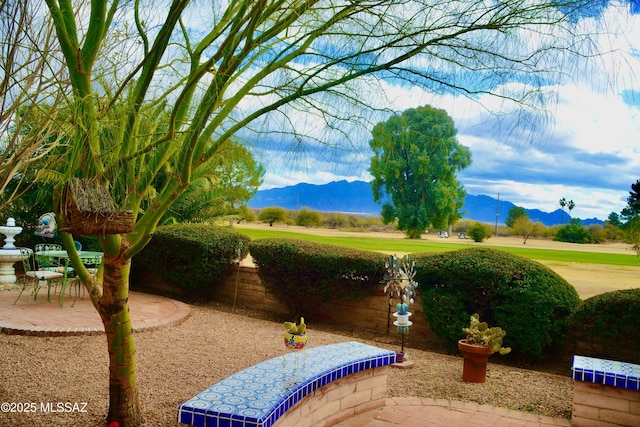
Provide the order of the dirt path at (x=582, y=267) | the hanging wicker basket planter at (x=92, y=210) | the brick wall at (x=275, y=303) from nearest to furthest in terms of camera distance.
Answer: the hanging wicker basket planter at (x=92, y=210) → the brick wall at (x=275, y=303) → the dirt path at (x=582, y=267)

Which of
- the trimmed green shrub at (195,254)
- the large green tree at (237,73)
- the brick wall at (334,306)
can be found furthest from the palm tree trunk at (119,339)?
the trimmed green shrub at (195,254)

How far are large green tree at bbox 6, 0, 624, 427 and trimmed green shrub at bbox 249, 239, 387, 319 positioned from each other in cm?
393

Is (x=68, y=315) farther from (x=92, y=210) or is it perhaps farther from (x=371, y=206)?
(x=92, y=210)

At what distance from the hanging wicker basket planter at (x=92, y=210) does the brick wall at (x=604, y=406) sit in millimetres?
3749

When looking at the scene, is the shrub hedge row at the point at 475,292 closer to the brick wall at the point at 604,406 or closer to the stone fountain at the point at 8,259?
the brick wall at the point at 604,406

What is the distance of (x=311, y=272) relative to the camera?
7.68 m

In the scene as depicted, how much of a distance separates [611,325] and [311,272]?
3.85 metres

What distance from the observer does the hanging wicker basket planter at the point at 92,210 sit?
9.82 feet

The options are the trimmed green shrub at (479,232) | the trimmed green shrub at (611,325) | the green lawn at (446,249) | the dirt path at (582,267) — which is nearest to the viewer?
the trimmed green shrub at (611,325)

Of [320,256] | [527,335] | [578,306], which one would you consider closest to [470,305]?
[527,335]

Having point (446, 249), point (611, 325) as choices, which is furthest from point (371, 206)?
point (446, 249)

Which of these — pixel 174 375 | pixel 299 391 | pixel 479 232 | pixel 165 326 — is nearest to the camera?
pixel 299 391

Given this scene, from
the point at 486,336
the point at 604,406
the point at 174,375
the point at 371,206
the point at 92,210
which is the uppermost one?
the point at 371,206

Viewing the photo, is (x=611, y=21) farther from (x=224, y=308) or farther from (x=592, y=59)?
(x=224, y=308)
